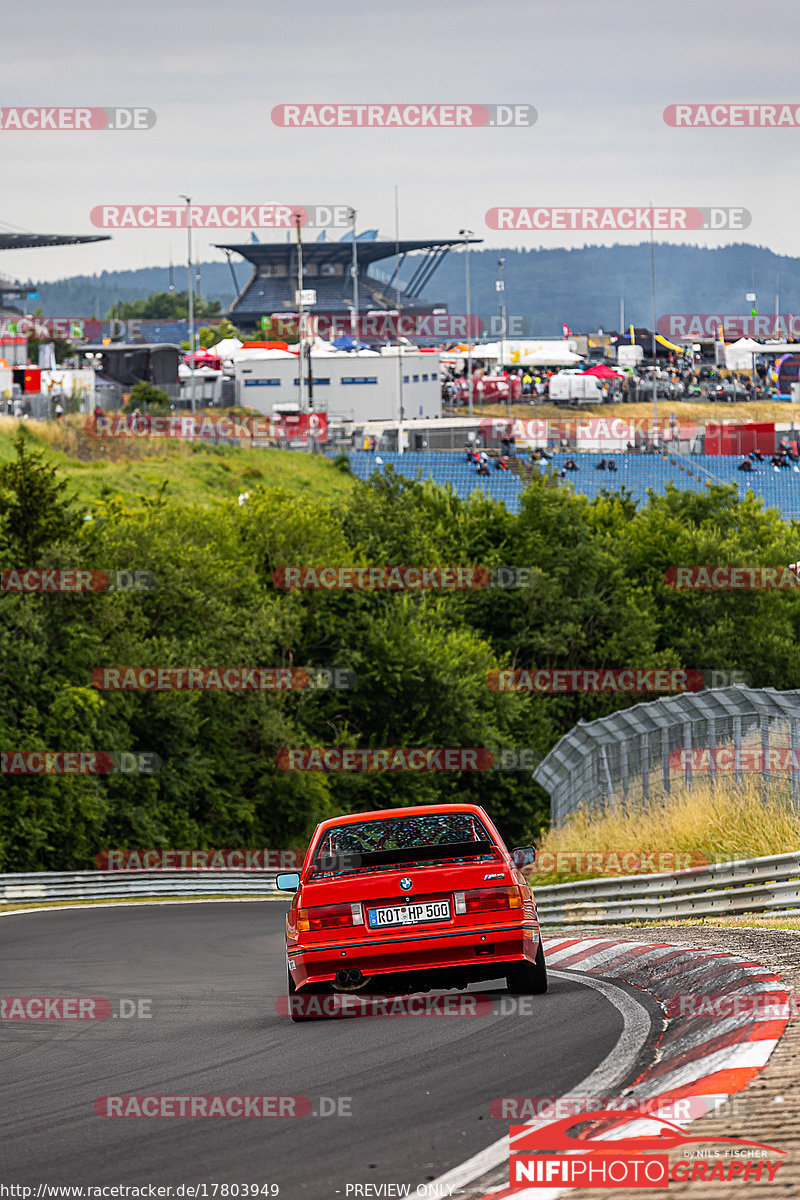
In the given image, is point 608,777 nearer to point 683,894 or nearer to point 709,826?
point 709,826

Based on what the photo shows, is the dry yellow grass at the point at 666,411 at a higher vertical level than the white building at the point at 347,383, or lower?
lower

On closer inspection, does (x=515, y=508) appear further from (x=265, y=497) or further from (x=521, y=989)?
(x=521, y=989)

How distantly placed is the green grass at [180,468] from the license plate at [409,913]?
2008 inches

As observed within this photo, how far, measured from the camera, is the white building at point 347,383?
326ft

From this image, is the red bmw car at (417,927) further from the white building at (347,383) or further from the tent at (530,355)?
the tent at (530,355)

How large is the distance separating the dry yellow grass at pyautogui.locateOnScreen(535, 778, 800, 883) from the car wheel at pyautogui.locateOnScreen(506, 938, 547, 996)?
18.7 feet

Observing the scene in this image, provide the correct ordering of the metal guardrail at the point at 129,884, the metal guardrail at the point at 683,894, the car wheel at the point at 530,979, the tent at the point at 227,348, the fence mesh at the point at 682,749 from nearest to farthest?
the car wheel at the point at 530,979
the metal guardrail at the point at 683,894
the fence mesh at the point at 682,749
the metal guardrail at the point at 129,884
the tent at the point at 227,348

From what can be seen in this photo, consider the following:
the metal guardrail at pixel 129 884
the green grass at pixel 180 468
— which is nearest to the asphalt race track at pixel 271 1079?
the metal guardrail at pixel 129 884

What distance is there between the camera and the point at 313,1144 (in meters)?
5.64

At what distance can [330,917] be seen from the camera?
29.3ft

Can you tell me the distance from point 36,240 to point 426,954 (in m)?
111

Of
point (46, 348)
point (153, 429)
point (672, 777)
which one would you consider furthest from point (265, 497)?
point (46, 348)

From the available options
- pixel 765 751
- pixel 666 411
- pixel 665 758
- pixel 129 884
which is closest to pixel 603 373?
pixel 666 411

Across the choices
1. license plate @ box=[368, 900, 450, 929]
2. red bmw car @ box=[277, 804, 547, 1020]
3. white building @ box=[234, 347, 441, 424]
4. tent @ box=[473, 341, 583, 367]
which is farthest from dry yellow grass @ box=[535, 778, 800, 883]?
tent @ box=[473, 341, 583, 367]
